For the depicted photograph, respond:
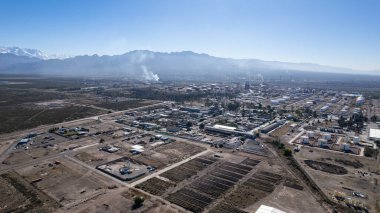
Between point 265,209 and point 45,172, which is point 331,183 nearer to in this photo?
point 265,209

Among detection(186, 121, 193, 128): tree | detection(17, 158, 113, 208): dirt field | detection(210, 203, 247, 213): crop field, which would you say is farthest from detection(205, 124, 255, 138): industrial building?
detection(17, 158, 113, 208): dirt field

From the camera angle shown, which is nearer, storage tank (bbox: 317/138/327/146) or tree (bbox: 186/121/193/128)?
storage tank (bbox: 317/138/327/146)

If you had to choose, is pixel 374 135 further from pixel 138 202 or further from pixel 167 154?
pixel 138 202

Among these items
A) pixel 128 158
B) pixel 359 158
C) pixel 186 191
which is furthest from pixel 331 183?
pixel 128 158

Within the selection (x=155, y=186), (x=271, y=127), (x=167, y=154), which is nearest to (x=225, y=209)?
(x=155, y=186)

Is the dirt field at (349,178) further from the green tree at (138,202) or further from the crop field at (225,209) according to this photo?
the green tree at (138,202)

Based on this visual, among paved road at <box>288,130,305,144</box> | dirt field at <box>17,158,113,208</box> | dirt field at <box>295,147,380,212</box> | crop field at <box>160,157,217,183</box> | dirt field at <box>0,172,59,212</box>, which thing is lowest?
paved road at <box>288,130,305,144</box>

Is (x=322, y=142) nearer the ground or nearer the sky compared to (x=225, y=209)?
nearer the sky

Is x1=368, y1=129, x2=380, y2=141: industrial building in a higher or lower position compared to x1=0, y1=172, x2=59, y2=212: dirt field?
lower

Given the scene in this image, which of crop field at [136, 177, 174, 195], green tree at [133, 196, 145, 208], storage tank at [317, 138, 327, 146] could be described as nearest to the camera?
green tree at [133, 196, 145, 208]

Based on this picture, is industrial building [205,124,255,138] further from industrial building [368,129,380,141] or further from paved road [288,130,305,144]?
industrial building [368,129,380,141]
